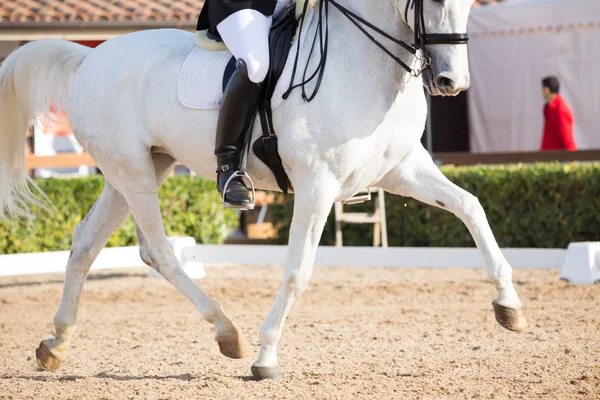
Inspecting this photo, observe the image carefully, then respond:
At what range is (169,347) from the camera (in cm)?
646

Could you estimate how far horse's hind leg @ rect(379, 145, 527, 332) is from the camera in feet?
16.4

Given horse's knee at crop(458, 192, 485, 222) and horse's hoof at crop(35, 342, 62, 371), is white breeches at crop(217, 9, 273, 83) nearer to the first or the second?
horse's knee at crop(458, 192, 485, 222)

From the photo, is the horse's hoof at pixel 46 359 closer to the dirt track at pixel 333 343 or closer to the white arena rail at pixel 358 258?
the dirt track at pixel 333 343

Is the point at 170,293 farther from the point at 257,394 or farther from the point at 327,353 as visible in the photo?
the point at 257,394

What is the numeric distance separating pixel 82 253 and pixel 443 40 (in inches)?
114

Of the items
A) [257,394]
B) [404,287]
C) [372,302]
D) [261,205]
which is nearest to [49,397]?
[257,394]

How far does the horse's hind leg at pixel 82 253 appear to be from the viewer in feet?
19.1

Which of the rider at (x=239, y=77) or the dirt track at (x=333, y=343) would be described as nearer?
the dirt track at (x=333, y=343)

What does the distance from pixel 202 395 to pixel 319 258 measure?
580 cm

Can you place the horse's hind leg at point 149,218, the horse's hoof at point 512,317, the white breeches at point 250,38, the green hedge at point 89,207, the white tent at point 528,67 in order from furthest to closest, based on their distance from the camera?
1. the white tent at point 528,67
2. the green hedge at point 89,207
3. the horse's hind leg at point 149,218
4. the white breeches at point 250,38
5. the horse's hoof at point 512,317

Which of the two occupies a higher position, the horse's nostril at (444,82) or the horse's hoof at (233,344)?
the horse's nostril at (444,82)

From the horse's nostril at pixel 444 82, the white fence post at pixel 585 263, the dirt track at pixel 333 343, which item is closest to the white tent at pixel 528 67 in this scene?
the dirt track at pixel 333 343

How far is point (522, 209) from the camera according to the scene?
434 inches

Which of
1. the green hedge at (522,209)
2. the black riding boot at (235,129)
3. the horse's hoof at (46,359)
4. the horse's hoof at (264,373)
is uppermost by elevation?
the black riding boot at (235,129)
